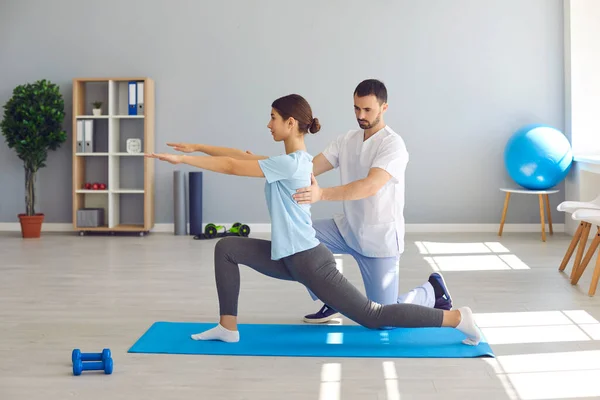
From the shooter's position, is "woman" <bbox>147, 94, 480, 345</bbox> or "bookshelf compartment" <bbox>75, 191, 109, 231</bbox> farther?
"bookshelf compartment" <bbox>75, 191, 109, 231</bbox>

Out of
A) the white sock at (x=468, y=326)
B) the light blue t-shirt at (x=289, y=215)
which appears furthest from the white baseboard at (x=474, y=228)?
the light blue t-shirt at (x=289, y=215)

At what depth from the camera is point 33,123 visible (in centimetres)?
675

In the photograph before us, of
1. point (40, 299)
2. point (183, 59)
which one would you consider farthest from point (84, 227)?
point (40, 299)

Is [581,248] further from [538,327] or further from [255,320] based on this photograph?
[255,320]

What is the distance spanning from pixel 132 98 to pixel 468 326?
4691 millimetres

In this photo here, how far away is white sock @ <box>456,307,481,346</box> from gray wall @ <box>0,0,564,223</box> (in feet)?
13.3

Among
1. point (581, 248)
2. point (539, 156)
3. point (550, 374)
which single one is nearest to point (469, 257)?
point (581, 248)

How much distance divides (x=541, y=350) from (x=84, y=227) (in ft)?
16.1

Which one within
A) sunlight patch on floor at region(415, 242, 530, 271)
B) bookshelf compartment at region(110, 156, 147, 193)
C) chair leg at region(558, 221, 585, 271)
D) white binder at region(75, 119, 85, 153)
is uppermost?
white binder at region(75, 119, 85, 153)

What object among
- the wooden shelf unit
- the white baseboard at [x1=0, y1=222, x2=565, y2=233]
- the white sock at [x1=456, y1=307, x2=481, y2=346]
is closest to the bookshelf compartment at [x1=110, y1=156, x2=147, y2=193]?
the wooden shelf unit

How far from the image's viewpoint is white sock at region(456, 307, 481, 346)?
3035mm

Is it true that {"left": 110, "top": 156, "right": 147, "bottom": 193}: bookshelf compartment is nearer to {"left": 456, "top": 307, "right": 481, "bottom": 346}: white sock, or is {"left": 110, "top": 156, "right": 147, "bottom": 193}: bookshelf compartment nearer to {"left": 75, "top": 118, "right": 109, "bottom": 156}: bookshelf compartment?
{"left": 75, "top": 118, "right": 109, "bottom": 156}: bookshelf compartment

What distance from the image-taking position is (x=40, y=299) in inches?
161

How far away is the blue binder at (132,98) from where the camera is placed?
22.7 ft
